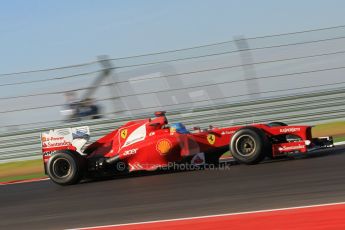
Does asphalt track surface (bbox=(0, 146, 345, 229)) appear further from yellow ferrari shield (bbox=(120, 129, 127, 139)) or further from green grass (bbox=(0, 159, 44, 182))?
green grass (bbox=(0, 159, 44, 182))

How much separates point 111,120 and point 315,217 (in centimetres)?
800

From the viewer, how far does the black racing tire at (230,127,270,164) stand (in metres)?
7.57

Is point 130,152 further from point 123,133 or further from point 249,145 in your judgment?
point 249,145

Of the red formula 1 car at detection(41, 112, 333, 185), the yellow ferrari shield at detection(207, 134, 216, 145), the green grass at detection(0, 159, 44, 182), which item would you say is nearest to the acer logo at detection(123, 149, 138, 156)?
the red formula 1 car at detection(41, 112, 333, 185)

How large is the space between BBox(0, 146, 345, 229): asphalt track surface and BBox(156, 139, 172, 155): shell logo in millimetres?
347

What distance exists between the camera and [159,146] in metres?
7.95

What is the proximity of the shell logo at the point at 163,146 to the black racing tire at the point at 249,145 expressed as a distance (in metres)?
0.83

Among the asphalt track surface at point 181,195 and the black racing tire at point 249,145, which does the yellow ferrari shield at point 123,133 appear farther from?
the black racing tire at point 249,145

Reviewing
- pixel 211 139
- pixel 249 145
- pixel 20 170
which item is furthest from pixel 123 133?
pixel 20 170

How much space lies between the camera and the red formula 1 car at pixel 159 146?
7.69m

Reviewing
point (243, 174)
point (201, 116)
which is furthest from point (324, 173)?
point (201, 116)

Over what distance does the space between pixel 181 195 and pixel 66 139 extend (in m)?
2.85

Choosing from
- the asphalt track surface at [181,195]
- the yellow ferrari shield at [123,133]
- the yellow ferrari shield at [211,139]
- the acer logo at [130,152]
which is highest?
the yellow ferrari shield at [123,133]

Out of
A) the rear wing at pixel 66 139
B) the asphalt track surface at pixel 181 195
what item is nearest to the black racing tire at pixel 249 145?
the asphalt track surface at pixel 181 195
